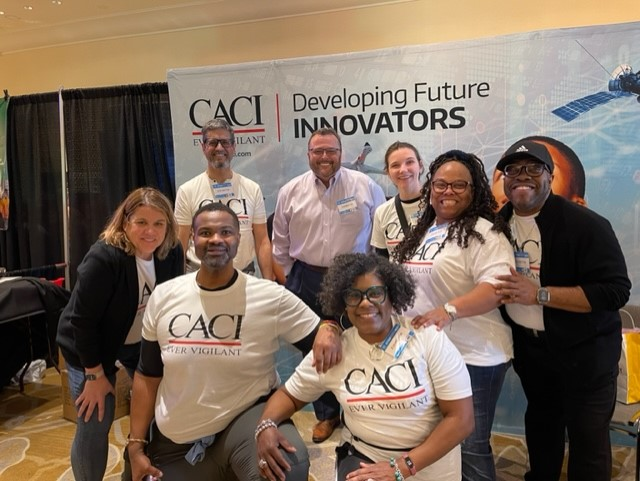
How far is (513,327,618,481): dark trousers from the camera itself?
5.70ft

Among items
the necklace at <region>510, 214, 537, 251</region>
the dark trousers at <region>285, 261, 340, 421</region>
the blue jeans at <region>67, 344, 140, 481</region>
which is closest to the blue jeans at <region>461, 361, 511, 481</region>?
the necklace at <region>510, 214, 537, 251</region>

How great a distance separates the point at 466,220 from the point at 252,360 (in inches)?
35.9

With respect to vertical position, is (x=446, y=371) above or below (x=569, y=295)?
below

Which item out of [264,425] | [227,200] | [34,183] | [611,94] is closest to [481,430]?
[264,425]

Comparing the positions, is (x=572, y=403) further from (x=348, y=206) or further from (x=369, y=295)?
(x=348, y=206)

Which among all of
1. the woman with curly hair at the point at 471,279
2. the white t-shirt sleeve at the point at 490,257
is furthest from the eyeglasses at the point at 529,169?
the white t-shirt sleeve at the point at 490,257

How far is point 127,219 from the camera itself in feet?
6.42

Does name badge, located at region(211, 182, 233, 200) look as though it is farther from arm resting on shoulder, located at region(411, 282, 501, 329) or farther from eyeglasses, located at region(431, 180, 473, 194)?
arm resting on shoulder, located at region(411, 282, 501, 329)

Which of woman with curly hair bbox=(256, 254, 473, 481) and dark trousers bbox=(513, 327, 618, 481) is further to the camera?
dark trousers bbox=(513, 327, 618, 481)

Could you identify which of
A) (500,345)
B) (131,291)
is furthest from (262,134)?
(500,345)

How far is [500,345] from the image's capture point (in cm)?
171

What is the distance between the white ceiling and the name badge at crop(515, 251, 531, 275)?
2432 mm

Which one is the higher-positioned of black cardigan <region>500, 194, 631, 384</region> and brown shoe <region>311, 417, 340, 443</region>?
black cardigan <region>500, 194, 631, 384</region>

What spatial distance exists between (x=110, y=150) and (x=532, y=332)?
3618 mm
